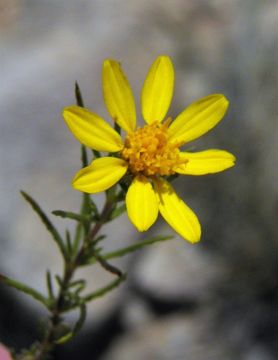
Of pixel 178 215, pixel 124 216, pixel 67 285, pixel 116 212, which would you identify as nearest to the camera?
pixel 178 215

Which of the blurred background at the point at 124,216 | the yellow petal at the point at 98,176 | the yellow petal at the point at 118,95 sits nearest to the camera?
the yellow petal at the point at 98,176

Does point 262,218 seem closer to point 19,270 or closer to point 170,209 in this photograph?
point 19,270

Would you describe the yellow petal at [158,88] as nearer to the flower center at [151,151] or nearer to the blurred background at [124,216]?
the flower center at [151,151]

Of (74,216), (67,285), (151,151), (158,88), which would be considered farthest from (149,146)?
(67,285)

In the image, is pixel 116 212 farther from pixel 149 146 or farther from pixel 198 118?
pixel 198 118

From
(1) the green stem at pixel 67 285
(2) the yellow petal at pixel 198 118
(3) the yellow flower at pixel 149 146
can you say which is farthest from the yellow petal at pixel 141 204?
(2) the yellow petal at pixel 198 118

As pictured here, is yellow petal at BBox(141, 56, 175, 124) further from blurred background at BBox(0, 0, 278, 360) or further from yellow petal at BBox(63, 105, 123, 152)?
blurred background at BBox(0, 0, 278, 360)
